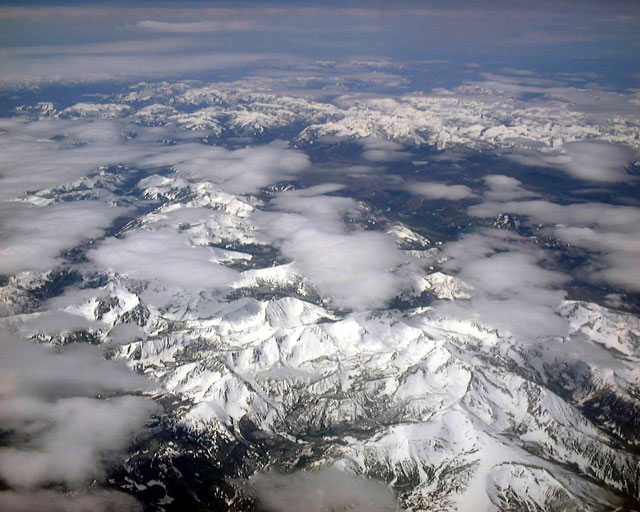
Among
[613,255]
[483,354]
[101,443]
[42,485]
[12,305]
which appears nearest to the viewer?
[42,485]

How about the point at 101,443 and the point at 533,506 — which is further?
the point at 101,443

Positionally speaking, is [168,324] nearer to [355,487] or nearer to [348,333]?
[348,333]

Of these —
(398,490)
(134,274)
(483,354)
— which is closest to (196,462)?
(398,490)

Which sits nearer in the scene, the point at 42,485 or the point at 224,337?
the point at 42,485

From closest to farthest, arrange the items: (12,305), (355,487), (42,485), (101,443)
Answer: (42,485) < (355,487) < (101,443) < (12,305)

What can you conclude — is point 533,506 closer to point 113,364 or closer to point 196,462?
point 196,462

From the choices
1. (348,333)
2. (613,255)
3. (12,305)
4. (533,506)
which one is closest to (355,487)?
(533,506)

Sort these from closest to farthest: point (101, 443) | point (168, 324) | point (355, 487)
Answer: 1. point (355, 487)
2. point (101, 443)
3. point (168, 324)

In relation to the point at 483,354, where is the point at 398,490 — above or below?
below

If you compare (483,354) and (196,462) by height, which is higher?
(483,354)
